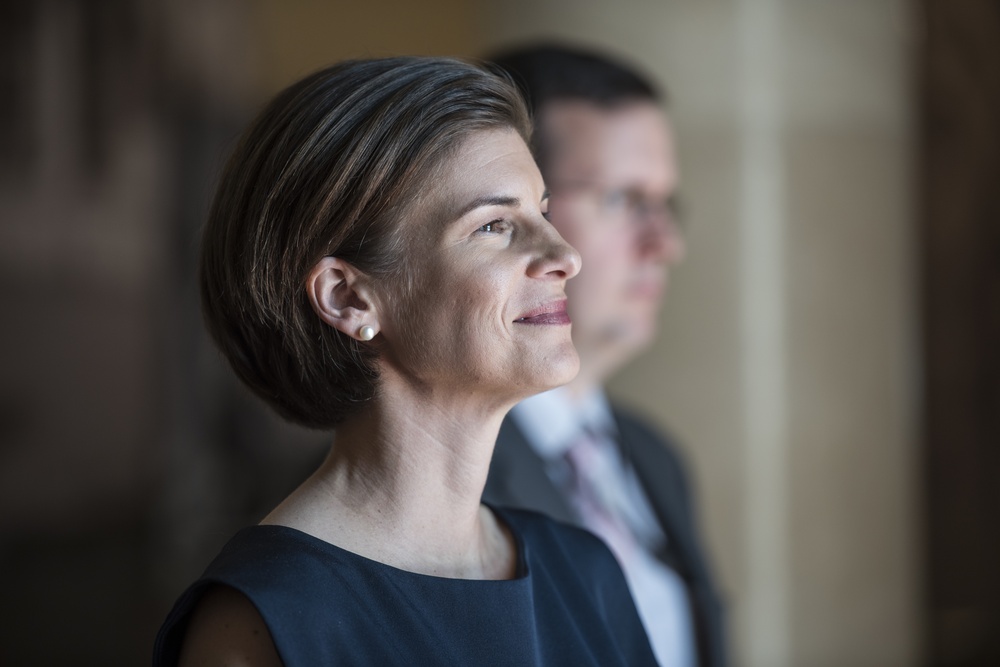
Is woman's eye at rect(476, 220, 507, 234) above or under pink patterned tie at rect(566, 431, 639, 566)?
above

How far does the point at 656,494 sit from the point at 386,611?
1.19 metres

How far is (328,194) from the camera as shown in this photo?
3.43ft

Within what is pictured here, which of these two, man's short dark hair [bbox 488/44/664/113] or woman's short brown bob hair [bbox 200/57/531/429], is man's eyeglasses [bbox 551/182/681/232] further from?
woman's short brown bob hair [bbox 200/57/531/429]

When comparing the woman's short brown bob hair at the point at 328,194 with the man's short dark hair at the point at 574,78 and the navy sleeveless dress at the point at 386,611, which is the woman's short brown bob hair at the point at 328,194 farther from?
the man's short dark hair at the point at 574,78

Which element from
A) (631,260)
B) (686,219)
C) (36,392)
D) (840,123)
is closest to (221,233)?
(631,260)

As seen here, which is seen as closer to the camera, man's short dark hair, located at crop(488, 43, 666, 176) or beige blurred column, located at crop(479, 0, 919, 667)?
man's short dark hair, located at crop(488, 43, 666, 176)

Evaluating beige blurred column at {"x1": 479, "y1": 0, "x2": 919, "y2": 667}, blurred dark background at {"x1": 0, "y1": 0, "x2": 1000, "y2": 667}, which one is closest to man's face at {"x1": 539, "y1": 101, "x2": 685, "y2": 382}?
beige blurred column at {"x1": 479, "y1": 0, "x2": 919, "y2": 667}

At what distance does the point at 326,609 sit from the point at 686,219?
2727mm

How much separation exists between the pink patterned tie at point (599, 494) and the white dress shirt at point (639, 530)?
12mm

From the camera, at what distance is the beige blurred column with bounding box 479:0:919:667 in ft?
11.0

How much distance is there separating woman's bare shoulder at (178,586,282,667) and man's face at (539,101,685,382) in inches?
51.7

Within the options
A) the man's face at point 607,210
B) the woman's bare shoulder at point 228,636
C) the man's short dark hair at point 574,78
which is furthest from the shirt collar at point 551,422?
the woman's bare shoulder at point 228,636

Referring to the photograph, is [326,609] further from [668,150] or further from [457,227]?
[668,150]

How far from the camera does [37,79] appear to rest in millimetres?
5855
